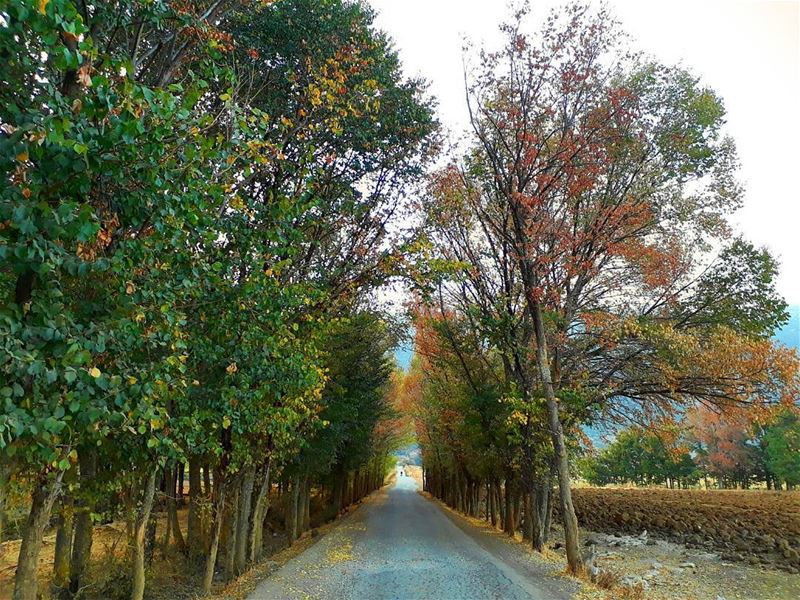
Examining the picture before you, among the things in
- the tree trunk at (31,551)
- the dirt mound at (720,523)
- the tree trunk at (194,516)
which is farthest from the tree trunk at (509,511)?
the tree trunk at (31,551)

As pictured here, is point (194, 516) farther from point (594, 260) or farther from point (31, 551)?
point (594, 260)

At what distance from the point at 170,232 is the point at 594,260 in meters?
13.3

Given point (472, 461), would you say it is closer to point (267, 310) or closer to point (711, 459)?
point (267, 310)

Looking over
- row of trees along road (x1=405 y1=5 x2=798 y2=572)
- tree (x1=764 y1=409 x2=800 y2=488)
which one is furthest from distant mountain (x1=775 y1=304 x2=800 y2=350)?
tree (x1=764 y1=409 x2=800 y2=488)

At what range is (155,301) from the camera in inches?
193

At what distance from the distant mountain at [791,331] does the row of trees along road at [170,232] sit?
35.9 feet

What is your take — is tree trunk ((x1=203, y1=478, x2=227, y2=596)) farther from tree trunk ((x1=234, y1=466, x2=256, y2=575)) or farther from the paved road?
tree trunk ((x1=234, y1=466, x2=256, y2=575))

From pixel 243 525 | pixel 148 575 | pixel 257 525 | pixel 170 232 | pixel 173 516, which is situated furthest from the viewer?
pixel 173 516

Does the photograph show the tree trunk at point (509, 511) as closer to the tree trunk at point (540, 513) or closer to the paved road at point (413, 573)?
the tree trunk at point (540, 513)

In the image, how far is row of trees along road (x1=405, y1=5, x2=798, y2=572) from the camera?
12328mm

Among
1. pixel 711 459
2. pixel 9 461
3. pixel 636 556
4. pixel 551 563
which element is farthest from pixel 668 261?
pixel 711 459

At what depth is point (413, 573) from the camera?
11250mm

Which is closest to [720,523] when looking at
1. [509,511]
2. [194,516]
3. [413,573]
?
[509,511]

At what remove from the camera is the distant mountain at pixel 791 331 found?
13.2 metres
